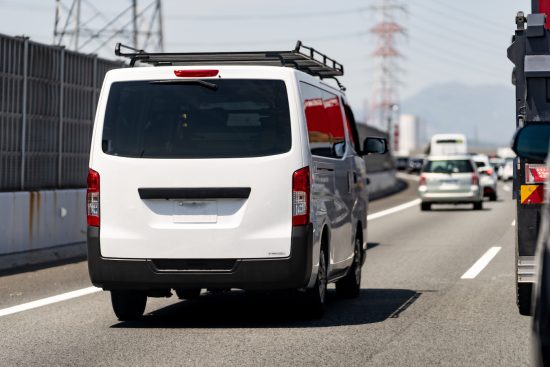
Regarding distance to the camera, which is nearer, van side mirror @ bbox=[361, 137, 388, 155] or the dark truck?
the dark truck

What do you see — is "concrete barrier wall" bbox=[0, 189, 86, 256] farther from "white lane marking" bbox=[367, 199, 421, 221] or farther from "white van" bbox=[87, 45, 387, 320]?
"white lane marking" bbox=[367, 199, 421, 221]

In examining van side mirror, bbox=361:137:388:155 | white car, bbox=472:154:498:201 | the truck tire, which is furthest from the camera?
white car, bbox=472:154:498:201

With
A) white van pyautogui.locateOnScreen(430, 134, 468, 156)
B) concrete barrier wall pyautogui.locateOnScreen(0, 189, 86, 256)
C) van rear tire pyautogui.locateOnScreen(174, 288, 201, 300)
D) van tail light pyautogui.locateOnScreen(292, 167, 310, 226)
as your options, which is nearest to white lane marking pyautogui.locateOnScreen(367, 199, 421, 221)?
concrete barrier wall pyautogui.locateOnScreen(0, 189, 86, 256)

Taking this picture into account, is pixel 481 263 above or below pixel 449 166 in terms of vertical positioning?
below

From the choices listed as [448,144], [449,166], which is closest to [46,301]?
[449,166]

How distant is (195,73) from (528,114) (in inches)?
110

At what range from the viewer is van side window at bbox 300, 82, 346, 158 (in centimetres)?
988

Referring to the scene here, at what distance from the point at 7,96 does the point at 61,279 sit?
11.0 ft

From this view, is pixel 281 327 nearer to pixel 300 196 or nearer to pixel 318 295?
pixel 318 295

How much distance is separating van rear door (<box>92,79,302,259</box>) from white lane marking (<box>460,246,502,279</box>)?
5.70 m

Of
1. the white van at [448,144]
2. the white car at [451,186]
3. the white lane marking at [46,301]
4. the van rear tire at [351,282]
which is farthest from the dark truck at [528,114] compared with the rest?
the white van at [448,144]

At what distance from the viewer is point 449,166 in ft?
115

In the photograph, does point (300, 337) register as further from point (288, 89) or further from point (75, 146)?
point (75, 146)

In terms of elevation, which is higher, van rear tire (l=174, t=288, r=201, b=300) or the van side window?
the van side window
